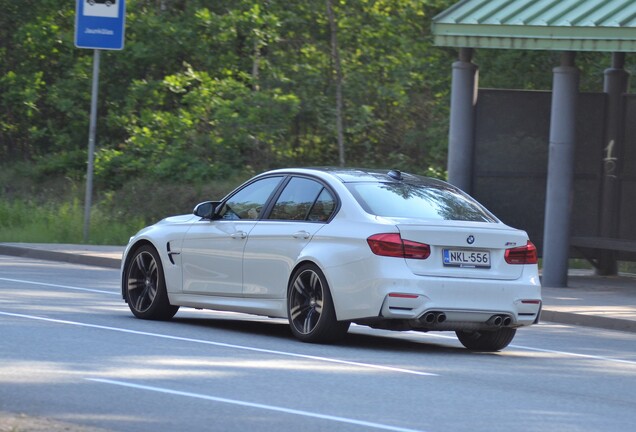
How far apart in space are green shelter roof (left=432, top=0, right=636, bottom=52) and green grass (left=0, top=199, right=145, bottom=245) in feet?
28.5

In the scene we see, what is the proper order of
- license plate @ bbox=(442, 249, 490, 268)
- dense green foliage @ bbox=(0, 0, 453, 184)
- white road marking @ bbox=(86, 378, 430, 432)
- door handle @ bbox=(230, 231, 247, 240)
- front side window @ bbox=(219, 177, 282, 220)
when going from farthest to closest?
1. dense green foliage @ bbox=(0, 0, 453, 184)
2. front side window @ bbox=(219, 177, 282, 220)
3. door handle @ bbox=(230, 231, 247, 240)
4. license plate @ bbox=(442, 249, 490, 268)
5. white road marking @ bbox=(86, 378, 430, 432)

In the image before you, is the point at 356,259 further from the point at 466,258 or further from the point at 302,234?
the point at 466,258

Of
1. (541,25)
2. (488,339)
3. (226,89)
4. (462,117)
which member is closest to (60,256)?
(462,117)

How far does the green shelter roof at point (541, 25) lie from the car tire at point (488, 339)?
675 centimetres

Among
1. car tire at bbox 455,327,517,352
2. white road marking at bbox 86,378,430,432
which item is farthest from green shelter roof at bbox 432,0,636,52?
white road marking at bbox 86,378,430,432

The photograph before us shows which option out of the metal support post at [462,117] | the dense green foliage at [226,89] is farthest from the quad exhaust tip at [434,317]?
the dense green foliage at [226,89]

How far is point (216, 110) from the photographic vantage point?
108ft

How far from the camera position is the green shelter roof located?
18641 millimetres

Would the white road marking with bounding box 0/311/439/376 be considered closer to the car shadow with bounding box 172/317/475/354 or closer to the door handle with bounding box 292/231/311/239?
the car shadow with bounding box 172/317/475/354

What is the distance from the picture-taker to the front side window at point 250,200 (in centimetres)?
1326

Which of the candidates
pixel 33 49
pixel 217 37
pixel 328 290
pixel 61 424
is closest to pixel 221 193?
pixel 217 37

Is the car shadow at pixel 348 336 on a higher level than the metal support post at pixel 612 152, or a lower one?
lower

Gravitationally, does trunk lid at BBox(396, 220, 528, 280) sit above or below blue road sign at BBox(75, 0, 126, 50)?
below

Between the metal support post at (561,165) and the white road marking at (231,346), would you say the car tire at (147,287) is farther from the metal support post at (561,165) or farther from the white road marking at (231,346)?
the metal support post at (561,165)
